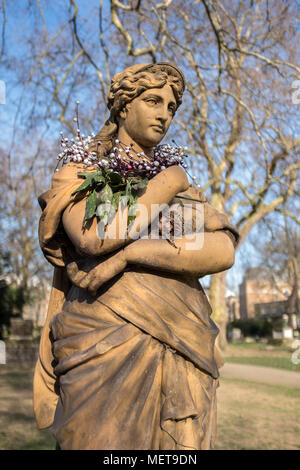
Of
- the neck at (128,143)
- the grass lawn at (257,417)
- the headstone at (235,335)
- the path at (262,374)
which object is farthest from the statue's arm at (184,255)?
the headstone at (235,335)

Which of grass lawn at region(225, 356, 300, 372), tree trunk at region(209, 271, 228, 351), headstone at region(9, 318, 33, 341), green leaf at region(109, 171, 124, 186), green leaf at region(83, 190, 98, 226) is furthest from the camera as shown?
headstone at region(9, 318, 33, 341)

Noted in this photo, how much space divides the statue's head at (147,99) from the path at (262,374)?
10325 mm

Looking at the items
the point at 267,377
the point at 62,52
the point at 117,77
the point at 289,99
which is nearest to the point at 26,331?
the point at 267,377

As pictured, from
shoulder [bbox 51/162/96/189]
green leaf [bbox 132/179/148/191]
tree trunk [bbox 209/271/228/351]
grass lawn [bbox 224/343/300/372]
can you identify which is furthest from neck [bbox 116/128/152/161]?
grass lawn [bbox 224/343/300/372]

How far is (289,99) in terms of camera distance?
31.6 feet

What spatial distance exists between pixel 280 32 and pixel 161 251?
29.7 ft

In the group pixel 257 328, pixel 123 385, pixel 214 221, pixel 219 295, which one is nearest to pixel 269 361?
pixel 219 295

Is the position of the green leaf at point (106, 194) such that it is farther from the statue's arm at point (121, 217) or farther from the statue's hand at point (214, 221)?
the statue's hand at point (214, 221)

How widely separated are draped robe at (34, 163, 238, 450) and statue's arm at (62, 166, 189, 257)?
1.9 inches

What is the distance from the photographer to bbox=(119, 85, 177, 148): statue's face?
2119 mm

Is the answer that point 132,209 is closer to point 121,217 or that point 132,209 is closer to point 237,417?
point 121,217

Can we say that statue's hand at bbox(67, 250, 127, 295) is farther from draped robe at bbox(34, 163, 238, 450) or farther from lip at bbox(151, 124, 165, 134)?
lip at bbox(151, 124, 165, 134)

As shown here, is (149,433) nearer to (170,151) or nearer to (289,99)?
(170,151)

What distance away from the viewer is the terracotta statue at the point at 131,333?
1.65 m
